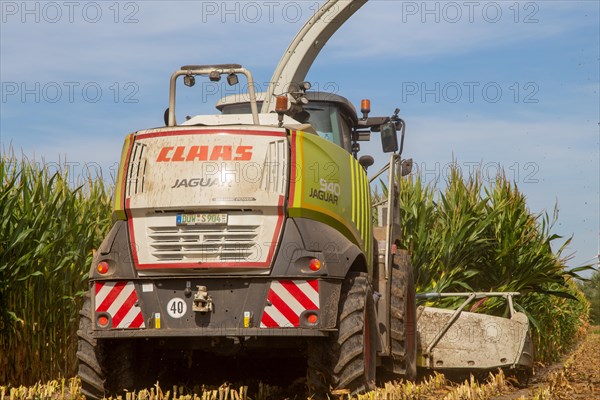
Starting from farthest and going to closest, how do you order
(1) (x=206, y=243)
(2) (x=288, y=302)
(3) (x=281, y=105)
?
1. (3) (x=281, y=105)
2. (1) (x=206, y=243)
3. (2) (x=288, y=302)

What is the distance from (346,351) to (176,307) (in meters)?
1.15

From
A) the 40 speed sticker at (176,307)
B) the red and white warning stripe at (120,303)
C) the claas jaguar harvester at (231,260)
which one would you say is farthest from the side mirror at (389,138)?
the red and white warning stripe at (120,303)

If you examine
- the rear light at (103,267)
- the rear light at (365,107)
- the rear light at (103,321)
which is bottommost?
the rear light at (103,321)

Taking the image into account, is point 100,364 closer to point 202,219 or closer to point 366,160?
point 202,219

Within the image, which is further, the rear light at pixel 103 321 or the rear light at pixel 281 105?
the rear light at pixel 281 105

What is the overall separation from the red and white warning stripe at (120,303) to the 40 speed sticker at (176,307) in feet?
0.64

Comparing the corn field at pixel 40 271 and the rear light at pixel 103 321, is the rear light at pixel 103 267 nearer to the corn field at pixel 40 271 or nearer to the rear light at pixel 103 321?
the rear light at pixel 103 321

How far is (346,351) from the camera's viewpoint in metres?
5.97

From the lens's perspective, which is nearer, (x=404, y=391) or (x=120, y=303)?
(x=120, y=303)

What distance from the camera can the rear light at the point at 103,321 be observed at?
608 cm

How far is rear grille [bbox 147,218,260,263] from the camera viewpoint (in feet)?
19.7

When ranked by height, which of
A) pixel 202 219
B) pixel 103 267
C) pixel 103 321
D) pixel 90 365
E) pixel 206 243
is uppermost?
pixel 202 219

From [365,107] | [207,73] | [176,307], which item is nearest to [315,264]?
[176,307]

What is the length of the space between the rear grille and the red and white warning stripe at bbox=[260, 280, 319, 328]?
268 mm
